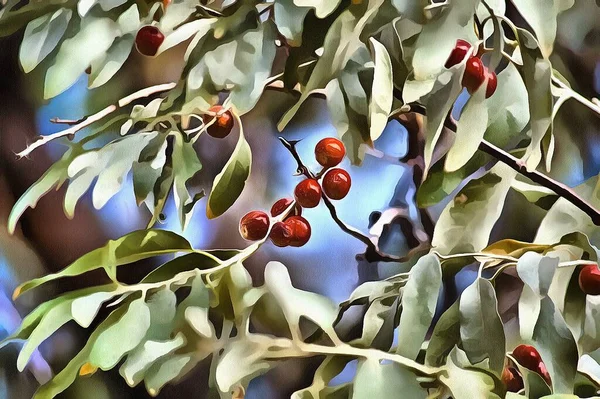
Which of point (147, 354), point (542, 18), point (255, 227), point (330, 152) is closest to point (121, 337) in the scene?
point (147, 354)

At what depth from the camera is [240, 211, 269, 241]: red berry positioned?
75 centimetres

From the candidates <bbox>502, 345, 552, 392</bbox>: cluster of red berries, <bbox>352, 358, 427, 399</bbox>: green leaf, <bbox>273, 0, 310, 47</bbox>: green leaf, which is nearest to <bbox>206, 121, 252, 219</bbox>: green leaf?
<bbox>273, 0, 310, 47</bbox>: green leaf

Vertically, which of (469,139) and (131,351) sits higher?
(469,139)

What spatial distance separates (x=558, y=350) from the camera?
651 millimetres

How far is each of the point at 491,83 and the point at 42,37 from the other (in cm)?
52

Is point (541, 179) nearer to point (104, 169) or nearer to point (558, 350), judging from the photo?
point (558, 350)

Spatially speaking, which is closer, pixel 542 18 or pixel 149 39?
pixel 542 18

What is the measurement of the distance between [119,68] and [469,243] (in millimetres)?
449

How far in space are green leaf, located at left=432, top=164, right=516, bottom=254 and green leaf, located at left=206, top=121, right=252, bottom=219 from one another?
220mm

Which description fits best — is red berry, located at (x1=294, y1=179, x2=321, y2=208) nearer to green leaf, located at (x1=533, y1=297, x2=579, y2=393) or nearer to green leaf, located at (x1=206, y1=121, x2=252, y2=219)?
green leaf, located at (x1=206, y1=121, x2=252, y2=219)

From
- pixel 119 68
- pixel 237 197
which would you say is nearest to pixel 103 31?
pixel 119 68

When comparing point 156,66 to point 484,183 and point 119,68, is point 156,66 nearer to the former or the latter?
point 119,68

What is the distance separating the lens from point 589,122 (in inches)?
29.4

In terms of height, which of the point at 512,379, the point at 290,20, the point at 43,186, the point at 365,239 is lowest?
the point at 512,379
